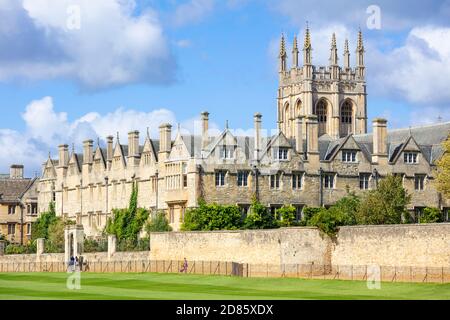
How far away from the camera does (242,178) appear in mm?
86000

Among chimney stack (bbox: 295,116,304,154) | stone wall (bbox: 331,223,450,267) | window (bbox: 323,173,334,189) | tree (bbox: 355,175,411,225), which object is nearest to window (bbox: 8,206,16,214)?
chimney stack (bbox: 295,116,304,154)

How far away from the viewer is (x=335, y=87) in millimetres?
127125

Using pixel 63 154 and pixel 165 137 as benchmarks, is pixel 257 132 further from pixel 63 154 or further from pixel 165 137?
pixel 63 154

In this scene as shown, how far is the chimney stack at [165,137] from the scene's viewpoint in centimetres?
8894

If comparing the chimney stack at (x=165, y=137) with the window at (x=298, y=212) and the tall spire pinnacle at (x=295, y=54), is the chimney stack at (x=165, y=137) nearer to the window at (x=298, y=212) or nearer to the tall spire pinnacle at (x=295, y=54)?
the window at (x=298, y=212)

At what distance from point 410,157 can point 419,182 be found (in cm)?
194

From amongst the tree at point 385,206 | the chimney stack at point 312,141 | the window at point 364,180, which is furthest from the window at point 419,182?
the tree at point 385,206

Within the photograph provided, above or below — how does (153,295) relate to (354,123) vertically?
below

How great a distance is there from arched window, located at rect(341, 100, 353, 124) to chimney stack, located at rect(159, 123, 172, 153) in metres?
41.3

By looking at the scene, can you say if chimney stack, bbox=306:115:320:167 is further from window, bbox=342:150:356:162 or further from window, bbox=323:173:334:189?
window, bbox=342:150:356:162
